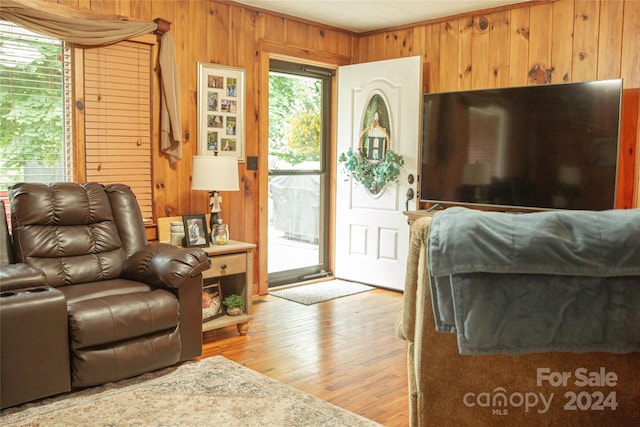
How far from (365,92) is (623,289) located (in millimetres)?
4092

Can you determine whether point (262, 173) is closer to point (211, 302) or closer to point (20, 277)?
point (211, 302)

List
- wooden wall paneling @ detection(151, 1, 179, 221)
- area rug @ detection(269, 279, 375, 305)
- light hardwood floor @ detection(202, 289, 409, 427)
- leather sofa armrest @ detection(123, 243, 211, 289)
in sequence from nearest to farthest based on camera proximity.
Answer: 1. light hardwood floor @ detection(202, 289, 409, 427)
2. leather sofa armrest @ detection(123, 243, 211, 289)
3. wooden wall paneling @ detection(151, 1, 179, 221)
4. area rug @ detection(269, 279, 375, 305)

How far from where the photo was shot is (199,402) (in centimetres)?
275

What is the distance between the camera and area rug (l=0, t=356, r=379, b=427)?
2.55 meters

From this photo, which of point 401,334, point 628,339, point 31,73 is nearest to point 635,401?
point 628,339

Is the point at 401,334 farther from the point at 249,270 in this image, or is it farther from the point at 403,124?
the point at 403,124

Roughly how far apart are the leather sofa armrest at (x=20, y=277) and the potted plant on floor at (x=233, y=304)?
129 cm

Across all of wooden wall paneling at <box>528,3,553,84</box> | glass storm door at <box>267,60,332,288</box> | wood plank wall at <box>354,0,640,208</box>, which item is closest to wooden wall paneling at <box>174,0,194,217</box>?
glass storm door at <box>267,60,332,288</box>

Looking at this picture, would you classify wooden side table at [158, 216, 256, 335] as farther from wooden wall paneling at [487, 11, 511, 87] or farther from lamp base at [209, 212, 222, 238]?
wooden wall paneling at [487, 11, 511, 87]

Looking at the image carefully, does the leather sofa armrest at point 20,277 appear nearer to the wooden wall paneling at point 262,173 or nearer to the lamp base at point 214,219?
the lamp base at point 214,219


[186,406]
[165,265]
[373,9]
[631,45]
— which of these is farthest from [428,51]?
[186,406]

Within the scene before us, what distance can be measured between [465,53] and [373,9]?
86cm

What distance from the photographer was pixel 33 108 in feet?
11.9

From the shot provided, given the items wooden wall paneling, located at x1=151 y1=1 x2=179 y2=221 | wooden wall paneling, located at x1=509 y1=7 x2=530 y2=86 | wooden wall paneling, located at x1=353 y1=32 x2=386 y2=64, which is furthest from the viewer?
wooden wall paneling, located at x1=353 y1=32 x2=386 y2=64
